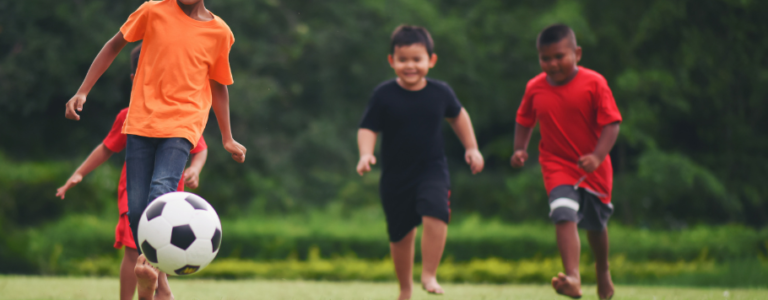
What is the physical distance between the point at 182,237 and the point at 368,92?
12.8 meters

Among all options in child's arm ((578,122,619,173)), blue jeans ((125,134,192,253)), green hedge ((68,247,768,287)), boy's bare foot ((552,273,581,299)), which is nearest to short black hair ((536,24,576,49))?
child's arm ((578,122,619,173))

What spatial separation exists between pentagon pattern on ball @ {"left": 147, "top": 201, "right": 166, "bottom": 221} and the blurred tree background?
8769mm

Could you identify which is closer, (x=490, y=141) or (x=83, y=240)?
(x=83, y=240)

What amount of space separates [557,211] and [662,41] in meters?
9.74

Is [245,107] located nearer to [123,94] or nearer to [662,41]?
[123,94]

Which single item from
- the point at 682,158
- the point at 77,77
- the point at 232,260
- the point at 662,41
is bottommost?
the point at 232,260

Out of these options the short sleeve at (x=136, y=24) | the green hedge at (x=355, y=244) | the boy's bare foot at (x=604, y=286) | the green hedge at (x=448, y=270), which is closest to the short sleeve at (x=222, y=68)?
the short sleeve at (x=136, y=24)

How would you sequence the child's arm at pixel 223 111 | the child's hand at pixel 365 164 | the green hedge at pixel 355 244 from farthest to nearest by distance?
1. the green hedge at pixel 355 244
2. the child's hand at pixel 365 164
3. the child's arm at pixel 223 111

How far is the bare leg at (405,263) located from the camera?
4672 mm

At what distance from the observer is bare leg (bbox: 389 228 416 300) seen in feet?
15.3

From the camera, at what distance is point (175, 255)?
122 inches

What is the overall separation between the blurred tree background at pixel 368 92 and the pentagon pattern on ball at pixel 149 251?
28.8 feet

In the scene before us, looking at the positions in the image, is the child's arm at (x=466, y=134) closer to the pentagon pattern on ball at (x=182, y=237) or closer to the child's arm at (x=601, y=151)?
the child's arm at (x=601, y=151)

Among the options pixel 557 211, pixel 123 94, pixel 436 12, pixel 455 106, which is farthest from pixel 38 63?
pixel 557 211
